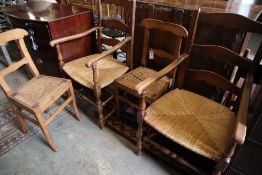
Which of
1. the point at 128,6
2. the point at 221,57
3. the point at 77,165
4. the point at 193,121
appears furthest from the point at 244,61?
the point at 77,165

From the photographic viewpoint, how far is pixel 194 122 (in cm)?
120

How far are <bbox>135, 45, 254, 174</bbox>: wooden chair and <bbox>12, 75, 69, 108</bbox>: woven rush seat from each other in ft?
2.50

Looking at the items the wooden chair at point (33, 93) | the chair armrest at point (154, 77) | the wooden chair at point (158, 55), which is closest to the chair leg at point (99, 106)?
the wooden chair at point (158, 55)

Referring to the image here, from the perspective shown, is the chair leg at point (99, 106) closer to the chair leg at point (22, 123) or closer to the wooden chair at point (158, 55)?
the wooden chair at point (158, 55)

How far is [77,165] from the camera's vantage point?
1.49 m

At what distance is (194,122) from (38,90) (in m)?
1.24

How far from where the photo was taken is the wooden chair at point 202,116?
1028mm

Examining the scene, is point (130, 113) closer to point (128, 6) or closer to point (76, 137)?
point (76, 137)


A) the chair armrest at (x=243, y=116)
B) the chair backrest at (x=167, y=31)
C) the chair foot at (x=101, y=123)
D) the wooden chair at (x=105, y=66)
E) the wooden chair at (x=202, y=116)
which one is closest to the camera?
the chair armrest at (x=243, y=116)

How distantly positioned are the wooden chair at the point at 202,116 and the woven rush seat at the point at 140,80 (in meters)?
0.10

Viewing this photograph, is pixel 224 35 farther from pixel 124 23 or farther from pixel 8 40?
pixel 8 40

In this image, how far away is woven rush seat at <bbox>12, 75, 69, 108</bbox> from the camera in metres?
1.44

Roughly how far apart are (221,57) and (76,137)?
4.52 feet

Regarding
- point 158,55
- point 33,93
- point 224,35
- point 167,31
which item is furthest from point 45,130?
point 224,35
